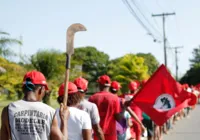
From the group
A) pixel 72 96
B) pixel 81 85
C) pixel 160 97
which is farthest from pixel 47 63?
pixel 72 96

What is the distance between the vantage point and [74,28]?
4.34 metres

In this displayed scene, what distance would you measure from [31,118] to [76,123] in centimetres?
101

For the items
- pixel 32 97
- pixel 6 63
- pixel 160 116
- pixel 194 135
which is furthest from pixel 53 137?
pixel 6 63

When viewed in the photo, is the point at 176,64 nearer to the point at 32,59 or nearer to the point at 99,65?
the point at 99,65

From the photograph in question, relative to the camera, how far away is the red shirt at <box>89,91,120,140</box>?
256 inches

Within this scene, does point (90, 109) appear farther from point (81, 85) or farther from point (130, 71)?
point (130, 71)

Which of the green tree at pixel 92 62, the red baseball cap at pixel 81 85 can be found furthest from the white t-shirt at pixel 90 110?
the green tree at pixel 92 62

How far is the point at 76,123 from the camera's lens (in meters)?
4.80

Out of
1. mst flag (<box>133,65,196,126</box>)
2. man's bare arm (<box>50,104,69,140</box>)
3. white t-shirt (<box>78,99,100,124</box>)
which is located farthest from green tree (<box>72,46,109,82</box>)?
man's bare arm (<box>50,104,69,140</box>)

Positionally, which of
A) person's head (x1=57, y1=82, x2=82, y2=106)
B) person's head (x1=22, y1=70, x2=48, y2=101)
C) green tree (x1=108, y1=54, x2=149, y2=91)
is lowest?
green tree (x1=108, y1=54, x2=149, y2=91)

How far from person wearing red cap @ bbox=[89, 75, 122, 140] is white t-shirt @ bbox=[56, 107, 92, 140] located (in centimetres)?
167

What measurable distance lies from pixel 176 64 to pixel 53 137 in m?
74.0

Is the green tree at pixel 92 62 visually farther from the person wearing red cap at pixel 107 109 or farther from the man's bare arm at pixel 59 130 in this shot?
the man's bare arm at pixel 59 130

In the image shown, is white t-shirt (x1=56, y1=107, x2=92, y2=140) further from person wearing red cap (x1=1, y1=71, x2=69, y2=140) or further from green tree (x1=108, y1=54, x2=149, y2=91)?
green tree (x1=108, y1=54, x2=149, y2=91)
